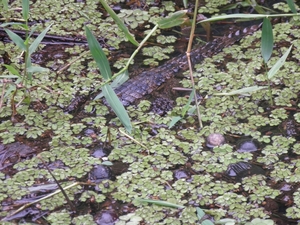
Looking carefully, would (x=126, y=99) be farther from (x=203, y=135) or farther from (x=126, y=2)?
(x=126, y=2)

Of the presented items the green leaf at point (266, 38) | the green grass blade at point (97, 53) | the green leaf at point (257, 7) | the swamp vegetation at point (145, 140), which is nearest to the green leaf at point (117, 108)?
the green grass blade at point (97, 53)

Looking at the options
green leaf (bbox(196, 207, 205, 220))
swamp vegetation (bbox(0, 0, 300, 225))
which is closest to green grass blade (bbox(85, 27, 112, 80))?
swamp vegetation (bbox(0, 0, 300, 225))

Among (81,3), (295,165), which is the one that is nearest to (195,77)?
(295,165)

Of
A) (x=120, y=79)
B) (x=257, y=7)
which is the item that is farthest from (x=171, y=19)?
(x=257, y=7)

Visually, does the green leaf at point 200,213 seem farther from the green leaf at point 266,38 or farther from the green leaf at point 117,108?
the green leaf at point 266,38

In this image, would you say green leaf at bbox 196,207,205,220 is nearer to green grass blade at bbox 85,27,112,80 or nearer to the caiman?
green grass blade at bbox 85,27,112,80

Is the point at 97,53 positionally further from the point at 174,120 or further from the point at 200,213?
the point at 200,213
